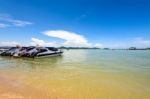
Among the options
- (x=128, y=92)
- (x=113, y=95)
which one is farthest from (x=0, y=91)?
(x=128, y=92)

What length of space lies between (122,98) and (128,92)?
1.01 meters

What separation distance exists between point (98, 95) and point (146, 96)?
2.24 meters

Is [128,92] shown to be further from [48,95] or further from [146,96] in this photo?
[48,95]

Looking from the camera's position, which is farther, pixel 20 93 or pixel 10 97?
pixel 20 93

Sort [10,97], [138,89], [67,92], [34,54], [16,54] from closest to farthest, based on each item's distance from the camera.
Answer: [10,97] < [67,92] < [138,89] < [34,54] < [16,54]

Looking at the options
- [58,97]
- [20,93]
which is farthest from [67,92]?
[20,93]

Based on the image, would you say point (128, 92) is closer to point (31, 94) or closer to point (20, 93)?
point (31, 94)

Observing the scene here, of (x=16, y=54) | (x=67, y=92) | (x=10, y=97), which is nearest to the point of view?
(x=10, y=97)

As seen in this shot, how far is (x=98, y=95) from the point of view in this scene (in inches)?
267

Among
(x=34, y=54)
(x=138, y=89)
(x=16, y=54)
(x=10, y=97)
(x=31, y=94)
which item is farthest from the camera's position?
(x=16, y=54)

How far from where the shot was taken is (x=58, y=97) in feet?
20.7

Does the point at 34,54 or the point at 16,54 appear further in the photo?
the point at 16,54

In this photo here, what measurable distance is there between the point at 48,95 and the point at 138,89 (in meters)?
4.74

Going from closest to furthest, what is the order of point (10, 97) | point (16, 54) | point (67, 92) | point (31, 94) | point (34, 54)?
point (10, 97), point (31, 94), point (67, 92), point (34, 54), point (16, 54)
